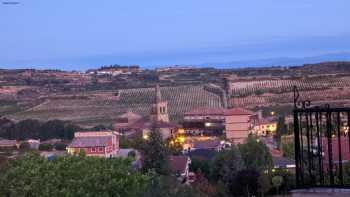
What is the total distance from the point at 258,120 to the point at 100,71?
247 ft

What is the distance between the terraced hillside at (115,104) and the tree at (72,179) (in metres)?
54.8

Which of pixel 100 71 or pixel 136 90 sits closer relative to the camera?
pixel 136 90

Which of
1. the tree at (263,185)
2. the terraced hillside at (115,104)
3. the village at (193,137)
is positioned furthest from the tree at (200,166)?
the terraced hillside at (115,104)

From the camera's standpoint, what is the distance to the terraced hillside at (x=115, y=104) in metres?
70.6

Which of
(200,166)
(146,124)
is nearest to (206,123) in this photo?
(146,124)

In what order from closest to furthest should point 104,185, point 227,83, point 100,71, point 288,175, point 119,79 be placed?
point 104,185, point 288,175, point 227,83, point 119,79, point 100,71

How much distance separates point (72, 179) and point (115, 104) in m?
66.7

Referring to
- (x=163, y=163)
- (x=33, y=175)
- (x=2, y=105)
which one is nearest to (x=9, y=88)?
(x=2, y=105)

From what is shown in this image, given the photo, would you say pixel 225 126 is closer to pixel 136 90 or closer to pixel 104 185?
pixel 136 90

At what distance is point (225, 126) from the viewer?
51500mm

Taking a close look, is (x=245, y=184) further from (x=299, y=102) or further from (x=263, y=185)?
(x=299, y=102)

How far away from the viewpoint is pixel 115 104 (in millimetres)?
77625

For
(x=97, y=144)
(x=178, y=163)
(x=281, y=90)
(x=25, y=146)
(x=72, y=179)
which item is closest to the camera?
(x=72, y=179)

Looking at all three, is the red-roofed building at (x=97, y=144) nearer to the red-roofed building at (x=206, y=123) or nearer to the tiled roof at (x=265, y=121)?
the red-roofed building at (x=206, y=123)
